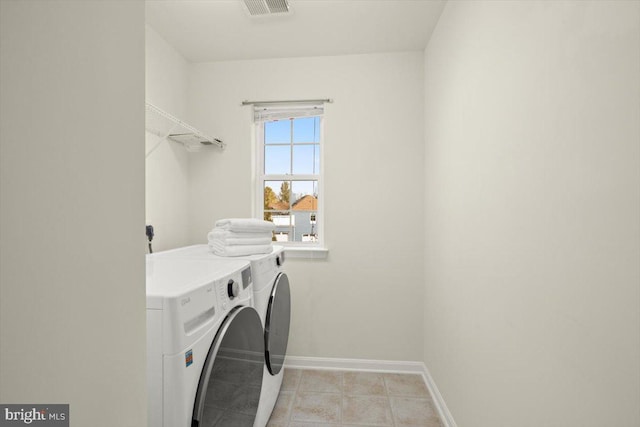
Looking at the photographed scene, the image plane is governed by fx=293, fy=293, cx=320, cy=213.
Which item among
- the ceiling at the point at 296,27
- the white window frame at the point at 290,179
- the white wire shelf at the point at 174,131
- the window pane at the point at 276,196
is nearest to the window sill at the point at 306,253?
the white window frame at the point at 290,179

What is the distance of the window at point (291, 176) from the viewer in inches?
99.4

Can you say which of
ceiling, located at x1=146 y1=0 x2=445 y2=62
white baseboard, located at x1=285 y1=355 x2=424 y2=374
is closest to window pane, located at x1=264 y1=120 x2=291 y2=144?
ceiling, located at x1=146 y1=0 x2=445 y2=62

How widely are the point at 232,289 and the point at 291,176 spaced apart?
1.58 m

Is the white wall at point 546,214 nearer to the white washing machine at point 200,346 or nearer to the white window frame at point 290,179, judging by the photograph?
the white washing machine at point 200,346

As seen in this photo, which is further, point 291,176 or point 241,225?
point 291,176

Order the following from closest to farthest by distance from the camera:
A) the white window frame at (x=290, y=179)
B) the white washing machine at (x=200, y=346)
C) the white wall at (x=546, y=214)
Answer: the white wall at (x=546, y=214)
the white washing machine at (x=200, y=346)
the white window frame at (x=290, y=179)

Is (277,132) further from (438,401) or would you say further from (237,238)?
(438,401)

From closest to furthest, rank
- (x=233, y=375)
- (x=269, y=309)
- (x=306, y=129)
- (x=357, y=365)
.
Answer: (x=233, y=375)
(x=269, y=309)
(x=357, y=365)
(x=306, y=129)

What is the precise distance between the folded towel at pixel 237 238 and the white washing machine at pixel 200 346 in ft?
1.11

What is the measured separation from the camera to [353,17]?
1.91 meters

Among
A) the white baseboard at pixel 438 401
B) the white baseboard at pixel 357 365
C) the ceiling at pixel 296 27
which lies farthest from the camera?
the white baseboard at pixel 357 365

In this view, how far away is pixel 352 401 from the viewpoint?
1.96 meters

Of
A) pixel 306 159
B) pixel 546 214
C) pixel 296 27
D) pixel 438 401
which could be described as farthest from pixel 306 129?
pixel 438 401

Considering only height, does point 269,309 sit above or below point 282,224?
below
